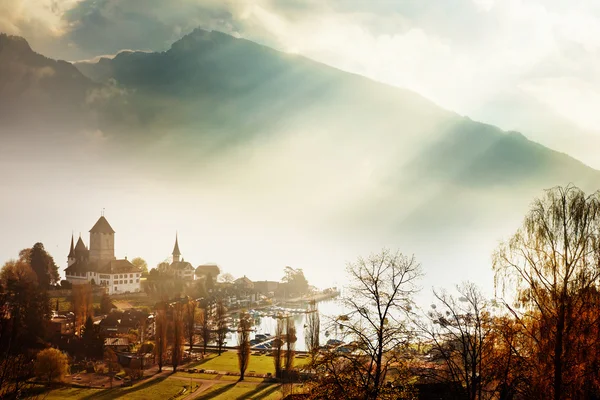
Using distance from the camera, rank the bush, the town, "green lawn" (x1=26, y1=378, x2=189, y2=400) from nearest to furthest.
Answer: "green lawn" (x1=26, y1=378, x2=189, y2=400) → the bush → the town

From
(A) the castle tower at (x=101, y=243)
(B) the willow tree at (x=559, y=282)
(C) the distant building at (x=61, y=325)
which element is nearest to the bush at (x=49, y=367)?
(C) the distant building at (x=61, y=325)

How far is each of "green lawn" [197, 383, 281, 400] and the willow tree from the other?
24854 mm

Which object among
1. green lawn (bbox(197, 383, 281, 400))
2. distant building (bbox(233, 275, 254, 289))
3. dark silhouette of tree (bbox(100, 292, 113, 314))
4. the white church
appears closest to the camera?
green lawn (bbox(197, 383, 281, 400))

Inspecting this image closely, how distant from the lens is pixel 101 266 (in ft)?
292

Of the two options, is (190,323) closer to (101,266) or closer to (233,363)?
(233,363)

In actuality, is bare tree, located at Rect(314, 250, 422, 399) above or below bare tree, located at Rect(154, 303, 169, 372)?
above

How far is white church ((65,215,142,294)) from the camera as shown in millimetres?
85938

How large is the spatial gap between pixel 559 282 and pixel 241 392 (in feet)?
96.6

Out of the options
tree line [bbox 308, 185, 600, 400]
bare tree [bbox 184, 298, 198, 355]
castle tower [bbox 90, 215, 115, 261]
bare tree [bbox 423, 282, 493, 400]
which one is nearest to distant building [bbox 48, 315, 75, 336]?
bare tree [bbox 184, 298, 198, 355]

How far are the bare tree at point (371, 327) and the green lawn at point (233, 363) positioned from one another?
108 ft

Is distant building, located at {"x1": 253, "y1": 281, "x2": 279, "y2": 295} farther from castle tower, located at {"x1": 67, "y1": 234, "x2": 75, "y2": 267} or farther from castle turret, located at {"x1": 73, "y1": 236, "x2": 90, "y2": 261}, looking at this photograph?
castle tower, located at {"x1": 67, "y1": 234, "x2": 75, "y2": 267}

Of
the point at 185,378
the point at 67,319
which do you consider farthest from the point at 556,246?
the point at 67,319

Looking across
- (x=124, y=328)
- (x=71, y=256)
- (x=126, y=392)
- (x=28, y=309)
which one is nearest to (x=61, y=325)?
(x=28, y=309)

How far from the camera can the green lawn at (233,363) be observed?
150ft
